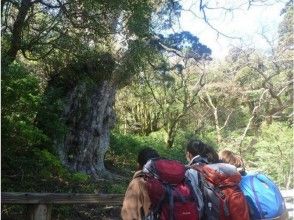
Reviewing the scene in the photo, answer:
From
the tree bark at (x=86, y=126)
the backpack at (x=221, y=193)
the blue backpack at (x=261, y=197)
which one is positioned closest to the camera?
the backpack at (x=221, y=193)

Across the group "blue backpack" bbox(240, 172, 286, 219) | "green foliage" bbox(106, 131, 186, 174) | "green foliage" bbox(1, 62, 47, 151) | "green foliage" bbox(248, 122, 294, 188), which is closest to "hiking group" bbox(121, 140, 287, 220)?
"blue backpack" bbox(240, 172, 286, 219)

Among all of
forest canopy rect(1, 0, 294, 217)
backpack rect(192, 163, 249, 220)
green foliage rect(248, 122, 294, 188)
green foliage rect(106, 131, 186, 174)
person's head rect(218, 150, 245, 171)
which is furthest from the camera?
green foliage rect(248, 122, 294, 188)

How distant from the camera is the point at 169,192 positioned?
2.28m

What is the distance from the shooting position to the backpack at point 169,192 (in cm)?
224

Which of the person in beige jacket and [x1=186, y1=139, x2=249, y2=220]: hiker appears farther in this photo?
[x1=186, y1=139, x2=249, y2=220]: hiker

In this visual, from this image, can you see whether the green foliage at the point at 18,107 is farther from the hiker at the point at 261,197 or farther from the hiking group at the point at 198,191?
the hiker at the point at 261,197

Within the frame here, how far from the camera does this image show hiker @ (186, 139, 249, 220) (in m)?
2.47

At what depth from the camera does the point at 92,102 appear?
982 cm

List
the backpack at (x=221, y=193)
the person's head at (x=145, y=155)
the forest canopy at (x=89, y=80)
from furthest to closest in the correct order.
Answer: the forest canopy at (x=89, y=80) < the person's head at (x=145, y=155) < the backpack at (x=221, y=193)

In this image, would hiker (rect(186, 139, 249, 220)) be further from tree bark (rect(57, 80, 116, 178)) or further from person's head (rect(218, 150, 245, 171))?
tree bark (rect(57, 80, 116, 178))

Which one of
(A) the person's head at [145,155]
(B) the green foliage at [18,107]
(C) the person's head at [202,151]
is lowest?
(A) the person's head at [145,155]

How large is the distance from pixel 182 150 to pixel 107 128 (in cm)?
854

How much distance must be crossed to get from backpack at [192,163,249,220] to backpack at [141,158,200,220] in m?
0.12

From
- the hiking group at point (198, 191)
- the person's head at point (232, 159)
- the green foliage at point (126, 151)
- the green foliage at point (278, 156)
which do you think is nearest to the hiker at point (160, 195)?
the hiking group at point (198, 191)
